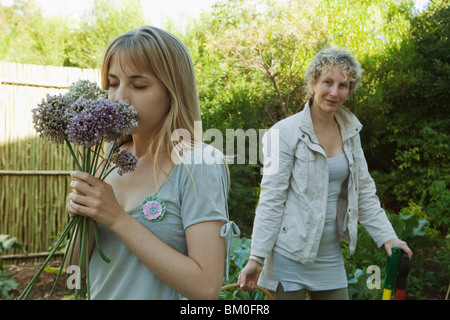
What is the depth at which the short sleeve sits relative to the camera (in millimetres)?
1041

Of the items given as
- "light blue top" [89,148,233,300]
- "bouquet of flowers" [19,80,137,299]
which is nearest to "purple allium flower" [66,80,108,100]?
"bouquet of flowers" [19,80,137,299]

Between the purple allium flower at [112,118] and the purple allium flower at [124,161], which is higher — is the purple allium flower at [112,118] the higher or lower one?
the higher one

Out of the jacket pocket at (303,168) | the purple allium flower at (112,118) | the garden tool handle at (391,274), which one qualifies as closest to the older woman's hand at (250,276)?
the jacket pocket at (303,168)

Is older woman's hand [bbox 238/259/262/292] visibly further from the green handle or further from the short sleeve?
the short sleeve

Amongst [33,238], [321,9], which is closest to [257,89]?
[321,9]

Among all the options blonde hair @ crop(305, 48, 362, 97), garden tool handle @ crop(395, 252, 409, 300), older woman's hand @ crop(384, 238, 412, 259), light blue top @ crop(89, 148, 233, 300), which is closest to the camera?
light blue top @ crop(89, 148, 233, 300)

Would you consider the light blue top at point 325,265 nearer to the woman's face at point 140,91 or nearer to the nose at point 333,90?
the nose at point 333,90

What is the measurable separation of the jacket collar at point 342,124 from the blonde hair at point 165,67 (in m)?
1.16

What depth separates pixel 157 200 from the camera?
1.07 metres

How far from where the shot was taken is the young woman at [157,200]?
3.21 feet

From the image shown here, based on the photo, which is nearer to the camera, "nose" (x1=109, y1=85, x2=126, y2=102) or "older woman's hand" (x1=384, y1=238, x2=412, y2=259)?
"nose" (x1=109, y1=85, x2=126, y2=102)

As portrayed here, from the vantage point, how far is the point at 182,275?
99 centimetres

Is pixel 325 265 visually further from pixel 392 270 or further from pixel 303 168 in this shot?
pixel 303 168

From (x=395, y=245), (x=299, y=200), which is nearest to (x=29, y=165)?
(x=299, y=200)
